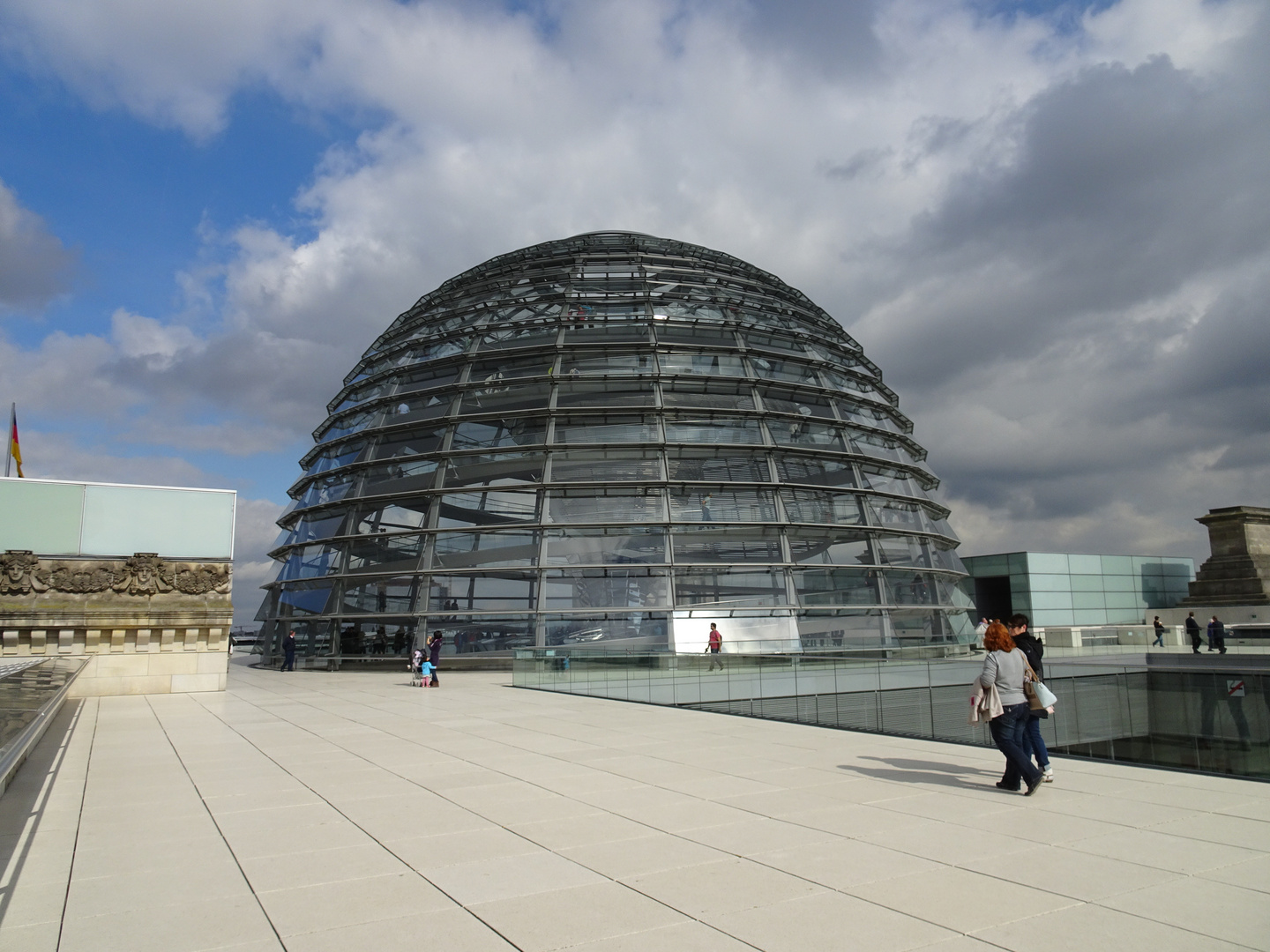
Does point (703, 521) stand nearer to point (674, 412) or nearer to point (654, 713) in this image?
point (674, 412)

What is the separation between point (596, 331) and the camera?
30.5 meters

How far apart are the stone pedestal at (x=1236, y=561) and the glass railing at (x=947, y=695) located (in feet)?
142

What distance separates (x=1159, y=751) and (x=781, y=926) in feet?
25.7

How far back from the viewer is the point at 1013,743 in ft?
27.4

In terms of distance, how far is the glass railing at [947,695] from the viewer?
991 cm

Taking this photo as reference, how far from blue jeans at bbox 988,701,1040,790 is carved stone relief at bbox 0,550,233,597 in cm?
1945

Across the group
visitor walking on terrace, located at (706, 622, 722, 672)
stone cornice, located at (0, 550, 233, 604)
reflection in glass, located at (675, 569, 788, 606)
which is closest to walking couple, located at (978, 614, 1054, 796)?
visitor walking on terrace, located at (706, 622, 722, 672)

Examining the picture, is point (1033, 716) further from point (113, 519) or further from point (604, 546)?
point (113, 519)

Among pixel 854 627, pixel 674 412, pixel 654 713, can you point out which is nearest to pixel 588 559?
pixel 674 412

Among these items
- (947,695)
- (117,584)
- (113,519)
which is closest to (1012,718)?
(947,695)

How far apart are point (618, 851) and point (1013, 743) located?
4184 millimetres

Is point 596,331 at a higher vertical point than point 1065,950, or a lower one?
higher

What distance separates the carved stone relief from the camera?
20094 mm

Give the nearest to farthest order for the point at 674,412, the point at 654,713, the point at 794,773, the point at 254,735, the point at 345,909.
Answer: the point at 345,909
the point at 794,773
the point at 254,735
the point at 654,713
the point at 674,412
